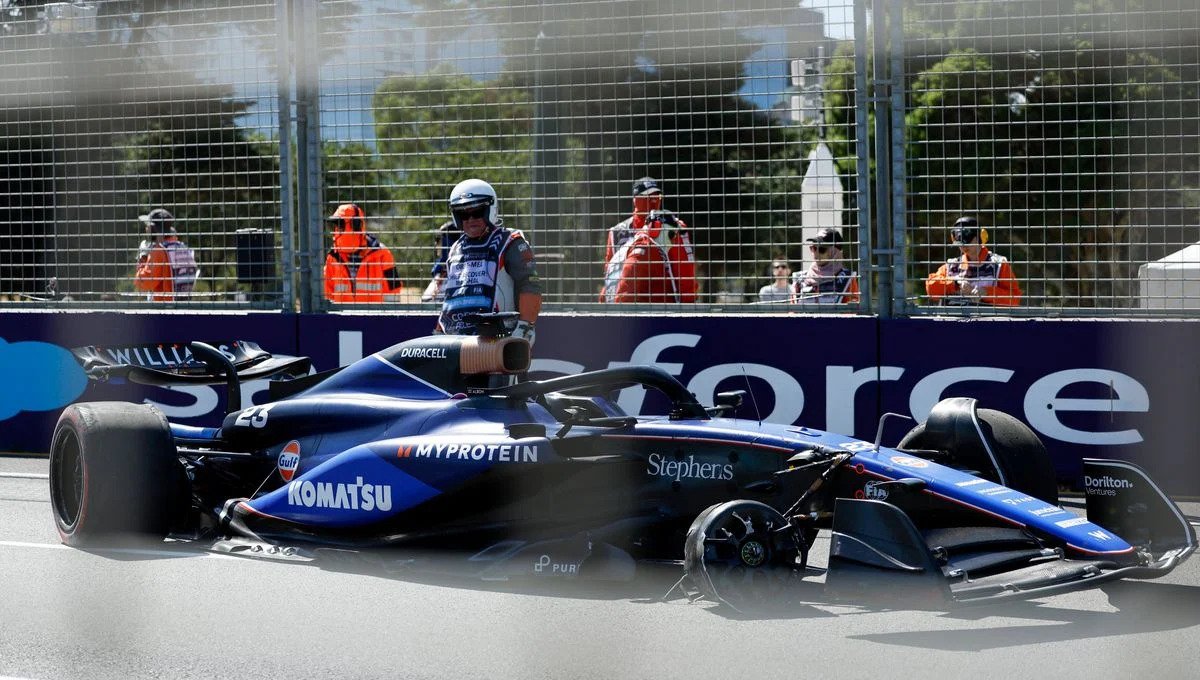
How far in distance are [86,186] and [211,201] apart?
1106 millimetres

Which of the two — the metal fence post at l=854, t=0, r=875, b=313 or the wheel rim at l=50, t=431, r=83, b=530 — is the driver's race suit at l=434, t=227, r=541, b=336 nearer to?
the metal fence post at l=854, t=0, r=875, b=313

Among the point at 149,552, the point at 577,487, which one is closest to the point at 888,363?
the point at 577,487

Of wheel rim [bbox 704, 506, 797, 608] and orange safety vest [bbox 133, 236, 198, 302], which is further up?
orange safety vest [bbox 133, 236, 198, 302]

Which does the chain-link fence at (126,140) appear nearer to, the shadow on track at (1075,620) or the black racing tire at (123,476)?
the black racing tire at (123,476)

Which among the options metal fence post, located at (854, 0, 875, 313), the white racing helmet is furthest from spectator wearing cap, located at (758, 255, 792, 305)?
the white racing helmet

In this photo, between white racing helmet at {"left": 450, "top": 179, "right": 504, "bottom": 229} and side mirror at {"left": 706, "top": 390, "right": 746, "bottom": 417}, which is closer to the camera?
side mirror at {"left": 706, "top": 390, "right": 746, "bottom": 417}

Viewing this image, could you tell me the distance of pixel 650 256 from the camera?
9164 mm

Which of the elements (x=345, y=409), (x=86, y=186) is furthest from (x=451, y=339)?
(x=86, y=186)

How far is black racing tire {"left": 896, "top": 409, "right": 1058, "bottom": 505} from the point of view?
5.68 meters

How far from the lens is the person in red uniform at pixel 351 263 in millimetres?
9914

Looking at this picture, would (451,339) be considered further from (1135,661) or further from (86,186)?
(86,186)

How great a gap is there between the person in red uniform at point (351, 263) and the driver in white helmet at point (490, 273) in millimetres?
1797

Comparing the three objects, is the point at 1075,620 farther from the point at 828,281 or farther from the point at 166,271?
the point at 166,271

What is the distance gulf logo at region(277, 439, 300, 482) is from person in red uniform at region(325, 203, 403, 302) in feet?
11.4
